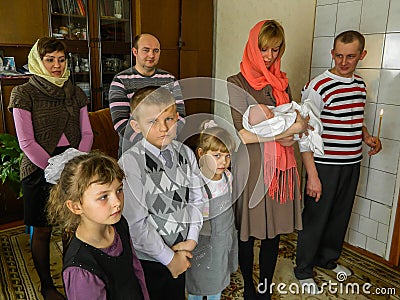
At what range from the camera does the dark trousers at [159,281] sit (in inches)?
52.7

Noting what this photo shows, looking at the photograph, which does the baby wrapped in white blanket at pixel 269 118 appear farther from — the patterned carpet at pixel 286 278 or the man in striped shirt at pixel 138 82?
the patterned carpet at pixel 286 278

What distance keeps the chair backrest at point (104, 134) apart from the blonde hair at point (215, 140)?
54.2 inches

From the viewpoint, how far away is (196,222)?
143 cm

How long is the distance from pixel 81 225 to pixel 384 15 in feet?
6.61

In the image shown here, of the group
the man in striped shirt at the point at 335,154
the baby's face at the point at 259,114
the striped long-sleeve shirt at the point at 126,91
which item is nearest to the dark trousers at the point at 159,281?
the striped long-sleeve shirt at the point at 126,91

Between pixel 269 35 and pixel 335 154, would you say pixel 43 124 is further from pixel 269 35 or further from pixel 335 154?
pixel 335 154

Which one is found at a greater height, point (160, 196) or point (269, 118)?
point (269, 118)

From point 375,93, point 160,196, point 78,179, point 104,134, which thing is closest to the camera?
point 78,179

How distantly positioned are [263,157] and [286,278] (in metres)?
0.89

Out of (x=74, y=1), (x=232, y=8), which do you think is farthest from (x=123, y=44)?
(x=232, y=8)

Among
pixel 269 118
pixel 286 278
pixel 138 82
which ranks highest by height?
pixel 138 82

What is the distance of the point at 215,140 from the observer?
1505mm

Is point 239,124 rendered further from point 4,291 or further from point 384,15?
point 4,291

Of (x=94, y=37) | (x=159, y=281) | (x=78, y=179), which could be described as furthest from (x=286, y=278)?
(x=94, y=37)
